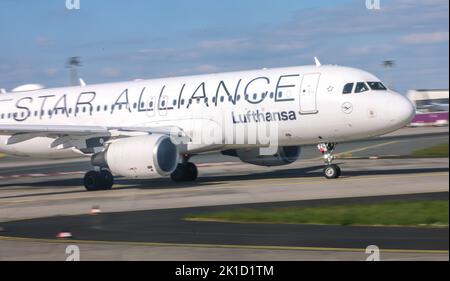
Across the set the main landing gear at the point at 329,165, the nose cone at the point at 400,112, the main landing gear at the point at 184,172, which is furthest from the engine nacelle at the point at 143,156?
the nose cone at the point at 400,112

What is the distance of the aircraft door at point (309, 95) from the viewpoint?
2456 centimetres

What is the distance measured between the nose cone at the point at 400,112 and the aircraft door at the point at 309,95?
2.30m

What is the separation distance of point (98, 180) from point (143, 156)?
8.64 ft

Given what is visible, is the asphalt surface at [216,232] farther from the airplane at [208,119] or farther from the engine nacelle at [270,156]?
the engine nacelle at [270,156]

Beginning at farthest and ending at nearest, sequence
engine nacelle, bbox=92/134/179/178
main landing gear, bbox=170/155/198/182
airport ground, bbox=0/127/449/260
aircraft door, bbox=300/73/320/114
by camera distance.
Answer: main landing gear, bbox=170/155/198/182 → aircraft door, bbox=300/73/320/114 → engine nacelle, bbox=92/134/179/178 → airport ground, bbox=0/127/449/260

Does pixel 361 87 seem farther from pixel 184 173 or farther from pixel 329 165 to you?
pixel 184 173

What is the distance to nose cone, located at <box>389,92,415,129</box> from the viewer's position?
23.6 m

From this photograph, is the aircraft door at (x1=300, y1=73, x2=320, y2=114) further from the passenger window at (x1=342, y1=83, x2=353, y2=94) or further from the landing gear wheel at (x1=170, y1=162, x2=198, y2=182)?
the landing gear wheel at (x1=170, y1=162, x2=198, y2=182)

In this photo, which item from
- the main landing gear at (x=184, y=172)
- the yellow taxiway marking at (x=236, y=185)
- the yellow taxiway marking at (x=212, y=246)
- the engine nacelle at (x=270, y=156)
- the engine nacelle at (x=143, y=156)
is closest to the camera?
the yellow taxiway marking at (x=212, y=246)

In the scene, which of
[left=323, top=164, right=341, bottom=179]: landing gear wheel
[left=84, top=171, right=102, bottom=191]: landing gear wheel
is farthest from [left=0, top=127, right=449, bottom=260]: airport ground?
[left=323, top=164, right=341, bottom=179]: landing gear wheel

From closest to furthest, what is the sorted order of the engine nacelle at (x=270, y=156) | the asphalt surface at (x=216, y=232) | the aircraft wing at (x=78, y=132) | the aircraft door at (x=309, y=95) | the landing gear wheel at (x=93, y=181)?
the asphalt surface at (x=216, y=232)
the aircraft door at (x=309, y=95)
the aircraft wing at (x=78, y=132)
the landing gear wheel at (x=93, y=181)
the engine nacelle at (x=270, y=156)

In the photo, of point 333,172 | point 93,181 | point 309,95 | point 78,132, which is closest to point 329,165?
point 333,172

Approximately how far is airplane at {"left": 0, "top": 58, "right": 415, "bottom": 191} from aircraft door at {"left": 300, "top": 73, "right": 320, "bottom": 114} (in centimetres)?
3

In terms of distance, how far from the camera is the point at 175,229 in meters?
15.0
